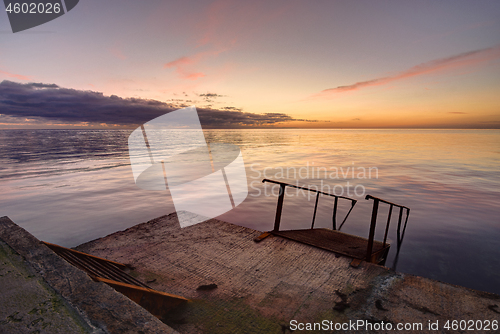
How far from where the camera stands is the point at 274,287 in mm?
3855

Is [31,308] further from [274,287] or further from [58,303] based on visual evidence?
[274,287]

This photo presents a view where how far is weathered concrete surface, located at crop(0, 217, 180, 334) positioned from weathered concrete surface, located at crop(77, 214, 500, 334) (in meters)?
1.03

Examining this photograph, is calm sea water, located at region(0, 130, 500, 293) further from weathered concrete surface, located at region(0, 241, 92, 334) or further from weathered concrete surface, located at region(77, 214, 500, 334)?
weathered concrete surface, located at region(0, 241, 92, 334)

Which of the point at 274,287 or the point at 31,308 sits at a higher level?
the point at 31,308

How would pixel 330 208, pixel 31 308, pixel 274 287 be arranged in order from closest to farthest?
1. pixel 31 308
2. pixel 274 287
3. pixel 330 208

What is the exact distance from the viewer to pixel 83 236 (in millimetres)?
9156

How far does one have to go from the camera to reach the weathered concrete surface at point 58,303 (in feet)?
6.69

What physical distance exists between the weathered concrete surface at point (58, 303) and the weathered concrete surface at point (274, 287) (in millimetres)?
1030

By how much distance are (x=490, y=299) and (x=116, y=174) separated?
22.9 metres

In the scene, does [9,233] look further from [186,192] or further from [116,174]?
[116,174]

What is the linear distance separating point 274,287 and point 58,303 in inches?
111

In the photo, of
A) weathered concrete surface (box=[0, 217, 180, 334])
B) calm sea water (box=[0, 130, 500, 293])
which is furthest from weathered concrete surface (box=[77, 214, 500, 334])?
calm sea water (box=[0, 130, 500, 293])

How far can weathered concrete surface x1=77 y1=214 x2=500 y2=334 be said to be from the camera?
314 centimetres

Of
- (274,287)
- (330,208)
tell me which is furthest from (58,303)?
(330,208)
